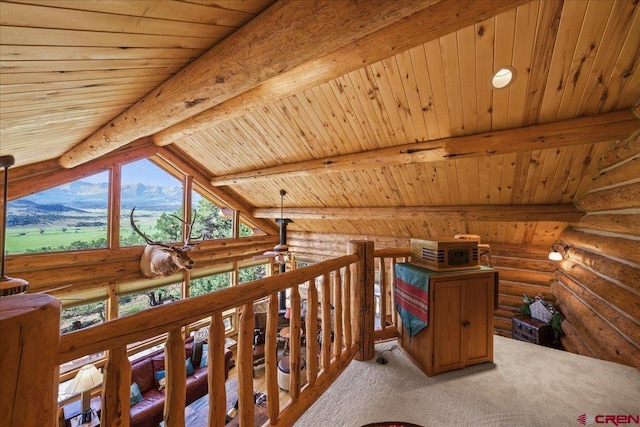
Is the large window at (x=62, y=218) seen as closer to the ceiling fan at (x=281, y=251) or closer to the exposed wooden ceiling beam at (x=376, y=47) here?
the ceiling fan at (x=281, y=251)

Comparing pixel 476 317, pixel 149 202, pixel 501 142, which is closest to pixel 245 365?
pixel 476 317

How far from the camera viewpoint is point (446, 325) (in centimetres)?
205

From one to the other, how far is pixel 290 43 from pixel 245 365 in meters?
1.75

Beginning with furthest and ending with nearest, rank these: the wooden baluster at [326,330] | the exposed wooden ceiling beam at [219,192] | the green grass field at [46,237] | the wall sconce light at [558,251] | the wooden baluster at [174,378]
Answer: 1. the exposed wooden ceiling beam at [219,192]
2. the green grass field at [46,237]
3. the wall sconce light at [558,251]
4. the wooden baluster at [326,330]
5. the wooden baluster at [174,378]

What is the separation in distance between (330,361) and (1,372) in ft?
5.83

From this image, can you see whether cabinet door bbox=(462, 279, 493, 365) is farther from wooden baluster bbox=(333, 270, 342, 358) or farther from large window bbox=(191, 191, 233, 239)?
large window bbox=(191, 191, 233, 239)

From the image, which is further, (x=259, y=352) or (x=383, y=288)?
(x=259, y=352)

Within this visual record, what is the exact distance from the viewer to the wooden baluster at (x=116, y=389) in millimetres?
851

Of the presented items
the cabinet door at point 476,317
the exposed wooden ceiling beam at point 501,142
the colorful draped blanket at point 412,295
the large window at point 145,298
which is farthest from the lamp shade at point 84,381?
the cabinet door at point 476,317

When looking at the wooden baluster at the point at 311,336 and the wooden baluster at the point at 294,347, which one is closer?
the wooden baluster at the point at 294,347

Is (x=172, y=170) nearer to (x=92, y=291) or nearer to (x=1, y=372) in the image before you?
(x=92, y=291)

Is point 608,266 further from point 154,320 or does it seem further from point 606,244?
point 154,320

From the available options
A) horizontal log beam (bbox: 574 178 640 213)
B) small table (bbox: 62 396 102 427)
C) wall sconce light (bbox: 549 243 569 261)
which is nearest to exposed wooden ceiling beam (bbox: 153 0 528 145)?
horizontal log beam (bbox: 574 178 640 213)

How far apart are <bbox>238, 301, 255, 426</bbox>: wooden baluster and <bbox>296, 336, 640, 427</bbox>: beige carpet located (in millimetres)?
480
